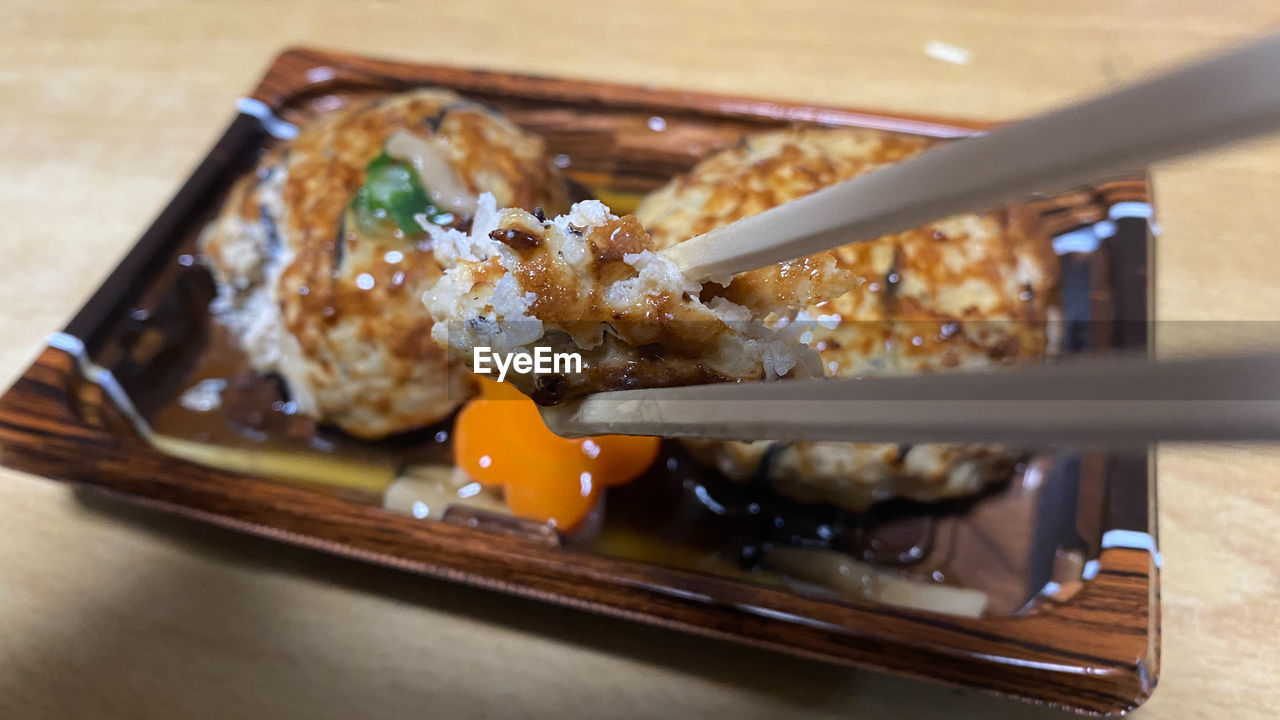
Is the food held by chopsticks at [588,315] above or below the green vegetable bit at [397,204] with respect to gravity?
below

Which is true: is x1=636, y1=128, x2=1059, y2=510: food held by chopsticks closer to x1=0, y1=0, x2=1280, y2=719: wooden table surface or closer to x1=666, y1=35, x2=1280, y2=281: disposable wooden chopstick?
x1=0, y1=0, x2=1280, y2=719: wooden table surface

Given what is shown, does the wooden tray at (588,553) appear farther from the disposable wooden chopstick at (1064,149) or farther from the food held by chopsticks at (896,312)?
the disposable wooden chopstick at (1064,149)

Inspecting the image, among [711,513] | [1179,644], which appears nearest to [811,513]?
[711,513]

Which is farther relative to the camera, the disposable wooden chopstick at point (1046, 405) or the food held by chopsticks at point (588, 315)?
the food held by chopsticks at point (588, 315)

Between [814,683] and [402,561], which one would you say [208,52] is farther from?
[814,683]

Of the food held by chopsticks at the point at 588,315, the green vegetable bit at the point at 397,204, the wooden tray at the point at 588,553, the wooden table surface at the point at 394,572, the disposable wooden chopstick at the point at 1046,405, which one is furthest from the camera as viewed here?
the green vegetable bit at the point at 397,204

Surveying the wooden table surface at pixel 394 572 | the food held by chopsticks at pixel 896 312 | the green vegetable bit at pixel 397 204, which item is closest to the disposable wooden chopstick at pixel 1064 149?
the wooden table surface at pixel 394 572
